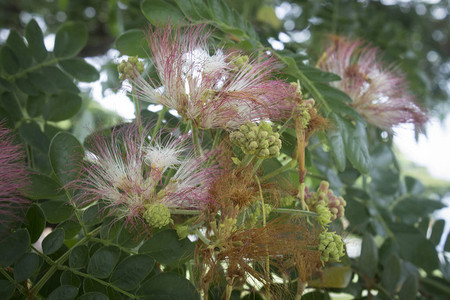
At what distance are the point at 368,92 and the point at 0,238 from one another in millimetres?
939

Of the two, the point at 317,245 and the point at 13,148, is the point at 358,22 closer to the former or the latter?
the point at 317,245

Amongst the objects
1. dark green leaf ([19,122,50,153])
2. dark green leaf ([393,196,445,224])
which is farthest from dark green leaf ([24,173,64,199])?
dark green leaf ([393,196,445,224])

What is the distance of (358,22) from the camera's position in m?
2.00

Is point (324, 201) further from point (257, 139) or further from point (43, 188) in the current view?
point (43, 188)

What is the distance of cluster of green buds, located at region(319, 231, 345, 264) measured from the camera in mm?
735

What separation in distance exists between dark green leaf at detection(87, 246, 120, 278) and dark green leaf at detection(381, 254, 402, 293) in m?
0.71

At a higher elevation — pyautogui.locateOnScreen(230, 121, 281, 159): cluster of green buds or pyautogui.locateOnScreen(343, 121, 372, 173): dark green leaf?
pyautogui.locateOnScreen(230, 121, 281, 159): cluster of green buds

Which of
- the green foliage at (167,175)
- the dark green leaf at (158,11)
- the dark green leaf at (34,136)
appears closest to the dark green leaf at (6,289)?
the green foliage at (167,175)

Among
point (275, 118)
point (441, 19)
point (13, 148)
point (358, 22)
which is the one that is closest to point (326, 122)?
point (275, 118)

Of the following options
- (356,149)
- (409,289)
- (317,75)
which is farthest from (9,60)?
(409,289)

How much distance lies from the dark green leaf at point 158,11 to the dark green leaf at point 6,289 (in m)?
0.59

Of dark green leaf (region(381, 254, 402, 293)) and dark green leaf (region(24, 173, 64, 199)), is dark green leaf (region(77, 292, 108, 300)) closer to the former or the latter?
dark green leaf (region(24, 173, 64, 199))

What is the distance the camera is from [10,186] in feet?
2.44

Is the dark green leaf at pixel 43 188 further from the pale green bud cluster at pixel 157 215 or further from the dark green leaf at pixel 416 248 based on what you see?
the dark green leaf at pixel 416 248
